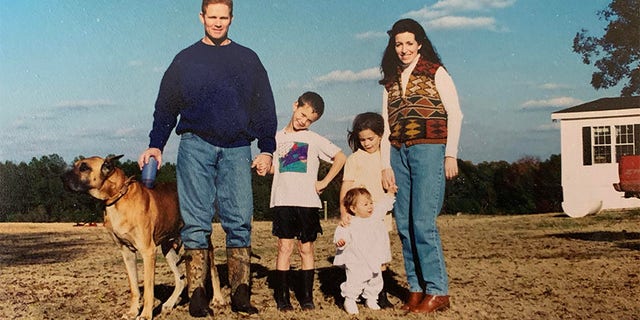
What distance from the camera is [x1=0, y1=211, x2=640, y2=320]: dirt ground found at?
482cm

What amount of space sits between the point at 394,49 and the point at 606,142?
A: 999 centimetres

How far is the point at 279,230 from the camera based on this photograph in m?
4.79

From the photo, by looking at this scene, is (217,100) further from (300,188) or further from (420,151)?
(420,151)

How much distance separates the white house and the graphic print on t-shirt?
834 cm

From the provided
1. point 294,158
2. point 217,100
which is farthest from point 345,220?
point 217,100

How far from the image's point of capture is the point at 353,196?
4.83m

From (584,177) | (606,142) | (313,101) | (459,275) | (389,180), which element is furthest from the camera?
(606,142)

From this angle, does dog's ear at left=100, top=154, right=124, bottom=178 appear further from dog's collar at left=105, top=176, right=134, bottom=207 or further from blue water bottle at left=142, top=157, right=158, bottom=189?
blue water bottle at left=142, top=157, right=158, bottom=189

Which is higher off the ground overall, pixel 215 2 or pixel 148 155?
pixel 215 2

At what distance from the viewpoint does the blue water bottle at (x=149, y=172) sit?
181 inches

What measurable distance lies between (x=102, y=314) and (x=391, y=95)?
2304 millimetres

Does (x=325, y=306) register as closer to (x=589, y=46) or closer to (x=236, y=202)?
(x=236, y=202)

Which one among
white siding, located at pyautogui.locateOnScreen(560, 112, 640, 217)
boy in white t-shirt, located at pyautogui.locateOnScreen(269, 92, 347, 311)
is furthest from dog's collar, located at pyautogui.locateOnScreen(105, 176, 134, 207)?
white siding, located at pyautogui.locateOnScreen(560, 112, 640, 217)

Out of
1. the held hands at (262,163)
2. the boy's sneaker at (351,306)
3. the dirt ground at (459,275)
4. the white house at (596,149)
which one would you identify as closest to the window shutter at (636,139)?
the white house at (596,149)
